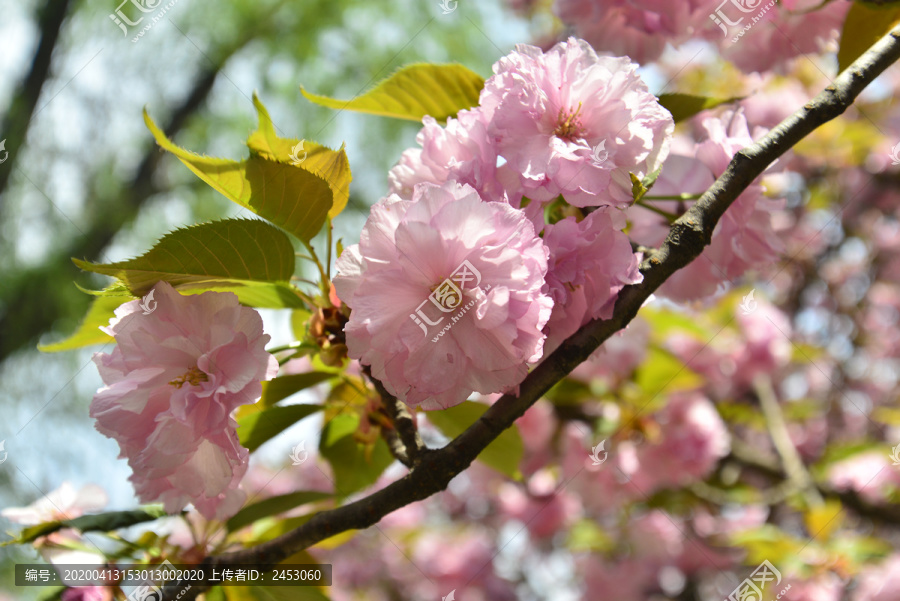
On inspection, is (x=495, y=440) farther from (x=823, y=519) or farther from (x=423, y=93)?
(x=823, y=519)

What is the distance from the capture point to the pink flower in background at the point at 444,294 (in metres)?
0.48

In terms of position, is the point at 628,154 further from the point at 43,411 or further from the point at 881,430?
the point at 43,411

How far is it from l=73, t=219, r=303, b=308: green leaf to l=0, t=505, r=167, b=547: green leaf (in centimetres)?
34

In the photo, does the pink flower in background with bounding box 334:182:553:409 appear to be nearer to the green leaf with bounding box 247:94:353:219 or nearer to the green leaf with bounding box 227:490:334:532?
the green leaf with bounding box 247:94:353:219

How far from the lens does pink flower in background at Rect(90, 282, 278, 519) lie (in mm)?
527

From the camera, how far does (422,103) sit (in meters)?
0.71

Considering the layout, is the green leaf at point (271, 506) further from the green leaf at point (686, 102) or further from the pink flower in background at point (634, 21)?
the pink flower in background at point (634, 21)

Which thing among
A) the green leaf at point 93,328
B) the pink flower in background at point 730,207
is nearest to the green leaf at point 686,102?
the pink flower in background at point 730,207

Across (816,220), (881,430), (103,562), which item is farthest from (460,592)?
(816,220)

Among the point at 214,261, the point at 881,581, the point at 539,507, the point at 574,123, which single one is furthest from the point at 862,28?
the point at 539,507

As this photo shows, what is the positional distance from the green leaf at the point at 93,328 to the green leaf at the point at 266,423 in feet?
0.64

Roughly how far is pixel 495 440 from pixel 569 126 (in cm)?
47

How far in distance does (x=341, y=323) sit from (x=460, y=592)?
269cm

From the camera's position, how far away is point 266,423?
766 millimetres
